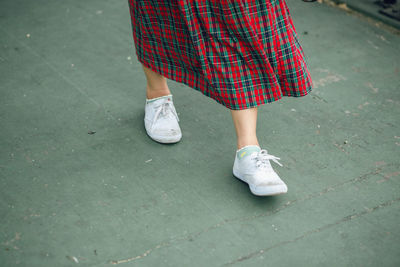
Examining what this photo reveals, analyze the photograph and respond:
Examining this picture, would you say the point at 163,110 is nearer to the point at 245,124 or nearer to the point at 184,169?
the point at 184,169

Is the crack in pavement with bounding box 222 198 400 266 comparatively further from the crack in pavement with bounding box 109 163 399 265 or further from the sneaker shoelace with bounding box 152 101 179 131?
the sneaker shoelace with bounding box 152 101 179 131

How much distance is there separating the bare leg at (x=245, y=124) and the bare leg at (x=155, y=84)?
45 cm

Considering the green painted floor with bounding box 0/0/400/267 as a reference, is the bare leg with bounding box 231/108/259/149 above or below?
above

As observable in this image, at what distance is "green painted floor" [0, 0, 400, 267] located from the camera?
155cm

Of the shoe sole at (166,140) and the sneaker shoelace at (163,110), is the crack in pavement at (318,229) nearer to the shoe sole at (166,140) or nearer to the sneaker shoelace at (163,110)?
the shoe sole at (166,140)

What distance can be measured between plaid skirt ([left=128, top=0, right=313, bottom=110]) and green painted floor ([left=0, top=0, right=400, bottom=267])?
1.22 feet

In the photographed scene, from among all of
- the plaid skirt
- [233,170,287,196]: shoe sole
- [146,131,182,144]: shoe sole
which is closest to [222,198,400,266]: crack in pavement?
[233,170,287,196]: shoe sole

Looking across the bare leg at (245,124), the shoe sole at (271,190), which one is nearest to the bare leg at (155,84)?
the bare leg at (245,124)

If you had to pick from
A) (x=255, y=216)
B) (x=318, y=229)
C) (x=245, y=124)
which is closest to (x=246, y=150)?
(x=245, y=124)

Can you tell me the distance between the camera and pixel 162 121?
81.2 inches

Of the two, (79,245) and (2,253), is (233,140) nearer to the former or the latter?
(79,245)

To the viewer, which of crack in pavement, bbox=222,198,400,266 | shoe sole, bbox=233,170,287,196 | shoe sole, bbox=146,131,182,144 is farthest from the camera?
shoe sole, bbox=146,131,182,144

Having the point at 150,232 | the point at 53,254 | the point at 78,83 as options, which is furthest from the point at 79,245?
the point at 78,83

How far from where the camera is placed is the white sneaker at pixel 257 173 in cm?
169
